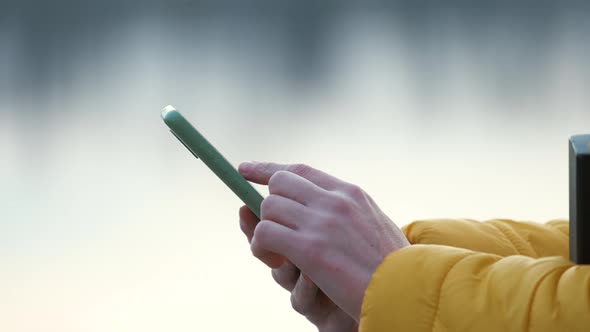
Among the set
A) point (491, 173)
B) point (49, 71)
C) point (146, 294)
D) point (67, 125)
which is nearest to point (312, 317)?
point (146, 294)

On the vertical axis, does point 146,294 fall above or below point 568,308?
above

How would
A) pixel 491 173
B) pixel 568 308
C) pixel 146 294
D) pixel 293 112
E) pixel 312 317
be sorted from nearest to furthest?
pixel 568 308 → pixel 312 317 → pixel 146 294 → pixel 491 173 → pixel 293 112

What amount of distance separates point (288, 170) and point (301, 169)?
0.02 m

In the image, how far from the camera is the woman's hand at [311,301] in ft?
2.07

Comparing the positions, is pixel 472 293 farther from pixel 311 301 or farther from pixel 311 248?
pixel 311 301

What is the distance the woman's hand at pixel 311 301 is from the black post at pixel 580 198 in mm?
243

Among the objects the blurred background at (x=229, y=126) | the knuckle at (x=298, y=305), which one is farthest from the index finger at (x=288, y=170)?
the blurred background at (x=229, y=126)

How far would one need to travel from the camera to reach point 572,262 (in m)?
0.45

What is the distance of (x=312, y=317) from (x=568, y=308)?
296 millimetres

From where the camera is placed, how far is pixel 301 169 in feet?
1.85

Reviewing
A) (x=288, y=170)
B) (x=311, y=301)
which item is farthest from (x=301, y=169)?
(x=311, y=301)

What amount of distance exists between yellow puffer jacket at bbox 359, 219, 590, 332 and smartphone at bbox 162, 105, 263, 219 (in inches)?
6.2

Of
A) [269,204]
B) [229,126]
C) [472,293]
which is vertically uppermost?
[229,126]

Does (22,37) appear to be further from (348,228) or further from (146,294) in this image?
(348,228)
